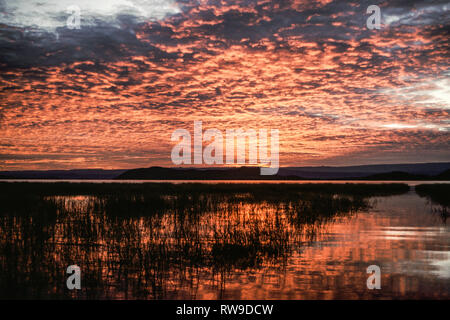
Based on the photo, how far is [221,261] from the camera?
9.98 meters

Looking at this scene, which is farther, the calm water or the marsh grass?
the marsh grass

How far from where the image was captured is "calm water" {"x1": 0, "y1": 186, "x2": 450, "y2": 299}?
7789 millimetres

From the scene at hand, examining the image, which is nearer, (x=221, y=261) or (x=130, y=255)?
(x=221, y=261)

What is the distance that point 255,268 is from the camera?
9.57 meters

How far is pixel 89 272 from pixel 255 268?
415cm

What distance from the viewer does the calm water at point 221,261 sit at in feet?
25.6

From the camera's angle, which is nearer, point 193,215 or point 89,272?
point 89,272

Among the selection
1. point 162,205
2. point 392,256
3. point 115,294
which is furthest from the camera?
point 162,205

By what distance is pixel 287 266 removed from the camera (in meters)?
9.80

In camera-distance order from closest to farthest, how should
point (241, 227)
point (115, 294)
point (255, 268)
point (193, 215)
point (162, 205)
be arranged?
point (115, 294)
point (255, 268)
point (241, 227)
point (193, 215)
point (162, 205)

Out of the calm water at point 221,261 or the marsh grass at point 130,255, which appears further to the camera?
the marsh grass at point 130,255
